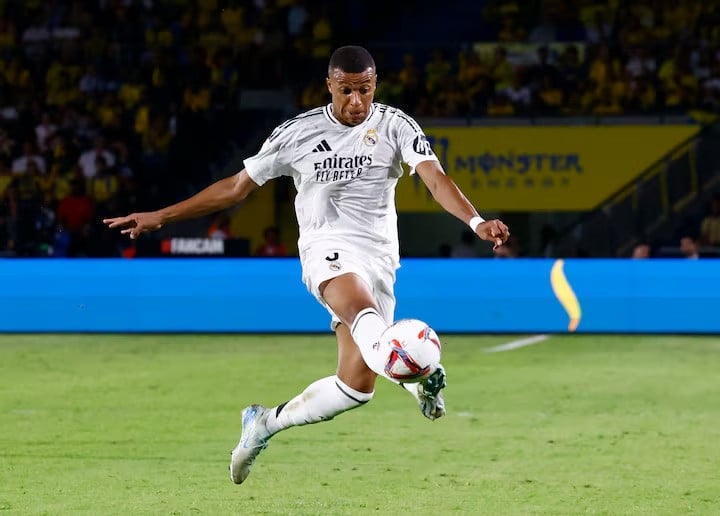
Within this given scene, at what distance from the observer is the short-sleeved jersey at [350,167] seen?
21.6 feet

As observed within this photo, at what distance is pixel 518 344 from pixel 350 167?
28.7 ft

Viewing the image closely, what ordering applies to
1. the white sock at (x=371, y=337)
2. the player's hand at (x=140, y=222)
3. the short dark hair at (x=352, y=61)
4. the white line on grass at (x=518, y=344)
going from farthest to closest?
the white line on grass at (x=518, y=344) < the player's hand at (x=140, y=222) < the short dark hair at (x=352, y=61) < the white sock at (x=371, y=337)

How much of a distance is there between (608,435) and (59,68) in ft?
58.9

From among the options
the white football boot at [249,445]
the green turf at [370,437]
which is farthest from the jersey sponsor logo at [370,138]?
the green turf at [370,437]

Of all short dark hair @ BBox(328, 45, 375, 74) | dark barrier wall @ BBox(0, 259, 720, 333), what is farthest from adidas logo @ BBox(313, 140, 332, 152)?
dark barrier wall @ BBox(0, 259, 720, 333)

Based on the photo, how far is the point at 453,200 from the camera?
20.4 ft

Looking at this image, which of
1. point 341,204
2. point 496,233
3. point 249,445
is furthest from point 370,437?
point 496,233

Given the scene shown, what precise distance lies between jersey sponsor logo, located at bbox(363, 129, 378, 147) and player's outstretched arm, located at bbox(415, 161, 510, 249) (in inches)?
10.4

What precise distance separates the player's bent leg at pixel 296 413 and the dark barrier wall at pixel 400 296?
348 inches

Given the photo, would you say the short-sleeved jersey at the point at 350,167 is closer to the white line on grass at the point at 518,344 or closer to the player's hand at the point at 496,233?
the player's hand at the point at 496,233

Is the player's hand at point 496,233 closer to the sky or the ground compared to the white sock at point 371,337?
closer to the sky

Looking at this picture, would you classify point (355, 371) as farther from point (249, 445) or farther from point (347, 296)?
point (249, 445)

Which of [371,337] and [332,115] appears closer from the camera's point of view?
[371,337]

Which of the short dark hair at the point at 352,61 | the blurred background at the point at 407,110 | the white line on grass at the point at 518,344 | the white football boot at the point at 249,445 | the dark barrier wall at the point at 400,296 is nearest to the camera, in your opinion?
the short dark hair at the point at 352,61
